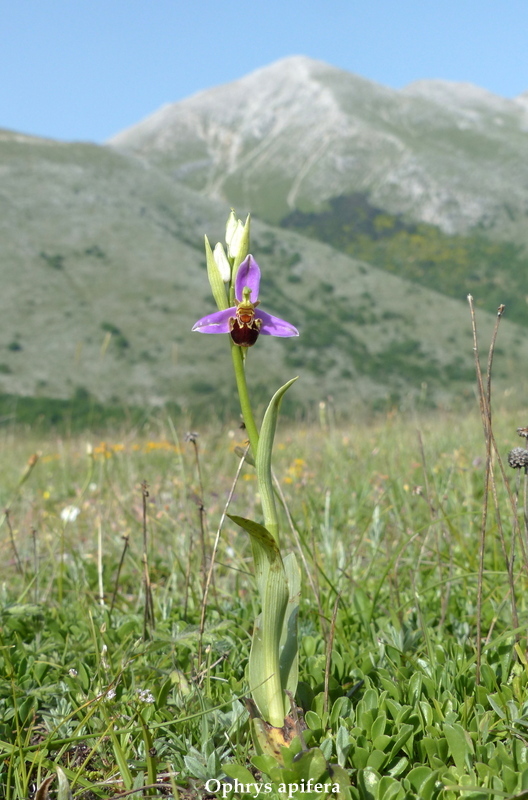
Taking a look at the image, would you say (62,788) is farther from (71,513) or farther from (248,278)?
(71,513)

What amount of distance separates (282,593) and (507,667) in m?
0.84

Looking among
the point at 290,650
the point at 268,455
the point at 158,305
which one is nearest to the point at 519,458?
the point at 268,455

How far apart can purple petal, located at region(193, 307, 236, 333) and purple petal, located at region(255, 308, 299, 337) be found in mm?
78

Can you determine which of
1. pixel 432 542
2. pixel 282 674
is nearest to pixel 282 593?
pixel 282 674

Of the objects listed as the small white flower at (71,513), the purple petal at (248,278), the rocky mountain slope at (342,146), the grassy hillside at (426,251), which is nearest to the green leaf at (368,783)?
the purple petal at (248,278)

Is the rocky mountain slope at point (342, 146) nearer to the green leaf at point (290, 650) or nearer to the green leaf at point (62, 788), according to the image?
the green leaf at point (290, 650)

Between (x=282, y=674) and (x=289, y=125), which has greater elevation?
(x=289, y=125)

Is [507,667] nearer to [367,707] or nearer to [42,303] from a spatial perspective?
[367,707]

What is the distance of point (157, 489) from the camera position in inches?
184

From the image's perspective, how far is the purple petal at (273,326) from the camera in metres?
1.59

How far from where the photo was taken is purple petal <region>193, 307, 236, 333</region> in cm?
153

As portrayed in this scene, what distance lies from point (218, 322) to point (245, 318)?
0.24 feet

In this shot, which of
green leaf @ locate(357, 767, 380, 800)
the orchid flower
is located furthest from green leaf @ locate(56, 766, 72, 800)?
the orchid flower

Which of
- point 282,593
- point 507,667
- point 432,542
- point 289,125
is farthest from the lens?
point 289,125
